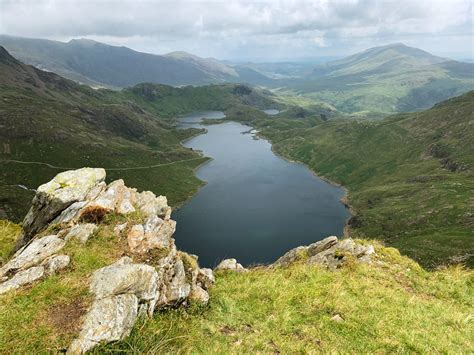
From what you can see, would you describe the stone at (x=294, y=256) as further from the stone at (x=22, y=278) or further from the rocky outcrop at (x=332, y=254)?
the stone at (x=22, y=278)

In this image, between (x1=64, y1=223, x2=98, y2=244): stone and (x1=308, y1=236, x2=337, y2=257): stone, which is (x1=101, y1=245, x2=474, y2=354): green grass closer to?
(x1=64, y1=223, x2=98, y2=244): stone

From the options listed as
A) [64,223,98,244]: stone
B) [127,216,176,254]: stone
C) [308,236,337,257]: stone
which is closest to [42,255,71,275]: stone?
[64,223,98,244]: stone

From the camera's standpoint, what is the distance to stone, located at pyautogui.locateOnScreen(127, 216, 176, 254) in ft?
69.6

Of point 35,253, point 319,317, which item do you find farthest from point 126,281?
point 319,317

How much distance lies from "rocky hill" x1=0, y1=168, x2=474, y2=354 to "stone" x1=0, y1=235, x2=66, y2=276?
0.29ft

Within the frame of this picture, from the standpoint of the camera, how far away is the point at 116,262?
18750 millimetres

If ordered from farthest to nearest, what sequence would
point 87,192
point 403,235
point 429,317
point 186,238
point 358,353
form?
point 186,238 < point 403,235 < point 87,192 < point 429,317 < point 358,353

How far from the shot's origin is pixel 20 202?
574 feet

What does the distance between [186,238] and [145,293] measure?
143 meters

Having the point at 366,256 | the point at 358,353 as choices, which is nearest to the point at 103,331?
the point at 358,353

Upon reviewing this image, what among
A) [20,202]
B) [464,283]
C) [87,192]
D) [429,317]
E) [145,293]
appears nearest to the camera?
[145,293]

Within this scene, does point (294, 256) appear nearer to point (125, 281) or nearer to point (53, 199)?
point (125, 281)

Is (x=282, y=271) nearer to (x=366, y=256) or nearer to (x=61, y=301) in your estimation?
(x=366, y=256)

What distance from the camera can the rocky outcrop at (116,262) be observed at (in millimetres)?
15172
